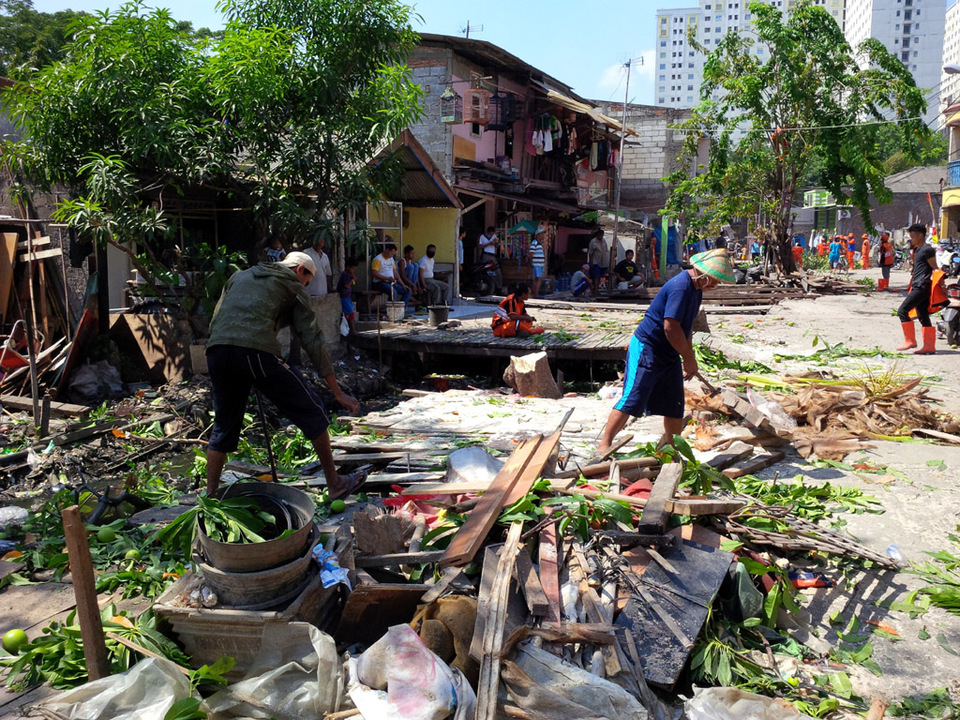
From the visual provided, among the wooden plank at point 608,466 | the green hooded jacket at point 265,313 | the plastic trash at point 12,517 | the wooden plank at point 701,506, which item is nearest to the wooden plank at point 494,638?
the wooden plank at point 701,506

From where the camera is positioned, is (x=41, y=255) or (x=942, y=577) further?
(x=41, y=255)

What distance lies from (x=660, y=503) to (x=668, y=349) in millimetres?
1809

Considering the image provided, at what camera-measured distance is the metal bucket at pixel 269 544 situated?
3.15 metres

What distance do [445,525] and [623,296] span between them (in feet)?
62.3

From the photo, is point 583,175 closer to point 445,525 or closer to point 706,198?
point 706,198

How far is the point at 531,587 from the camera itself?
133 inches

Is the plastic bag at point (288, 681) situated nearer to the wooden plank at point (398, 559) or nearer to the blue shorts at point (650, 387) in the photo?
the wooden plank at point (398, 559)

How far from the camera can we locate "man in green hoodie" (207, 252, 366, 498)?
470 centimetres

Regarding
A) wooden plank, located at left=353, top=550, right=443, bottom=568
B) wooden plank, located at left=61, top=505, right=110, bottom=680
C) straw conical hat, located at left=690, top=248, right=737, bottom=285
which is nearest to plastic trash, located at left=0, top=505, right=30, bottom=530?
wooden plank, located at left=61, top=505, right=110, bottom=680

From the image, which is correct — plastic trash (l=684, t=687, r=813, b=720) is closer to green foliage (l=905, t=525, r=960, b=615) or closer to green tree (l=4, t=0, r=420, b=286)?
green foliage (l=905, t=525, r=960, b=615)

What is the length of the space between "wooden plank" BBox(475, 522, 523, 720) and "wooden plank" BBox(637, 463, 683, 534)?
78 cm

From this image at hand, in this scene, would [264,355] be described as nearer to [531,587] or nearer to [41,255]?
[531,587]

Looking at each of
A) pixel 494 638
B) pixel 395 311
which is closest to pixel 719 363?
pixel 395 311

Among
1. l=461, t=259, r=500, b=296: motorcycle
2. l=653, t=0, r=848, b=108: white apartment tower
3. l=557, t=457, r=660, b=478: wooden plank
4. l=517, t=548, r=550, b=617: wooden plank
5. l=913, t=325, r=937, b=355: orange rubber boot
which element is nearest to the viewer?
l=517, t=548, r=550, b=617: wooden plank
